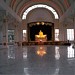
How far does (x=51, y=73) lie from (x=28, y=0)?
38.7 m

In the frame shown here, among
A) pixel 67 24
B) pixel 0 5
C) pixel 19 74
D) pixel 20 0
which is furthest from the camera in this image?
pixel 67 24

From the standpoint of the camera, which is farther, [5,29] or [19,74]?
[5,29]

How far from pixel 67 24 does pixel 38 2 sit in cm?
713

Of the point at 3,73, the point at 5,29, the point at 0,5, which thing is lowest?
the point at 3,73

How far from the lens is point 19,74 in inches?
299

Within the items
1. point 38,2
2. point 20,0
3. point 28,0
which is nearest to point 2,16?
point 20,0

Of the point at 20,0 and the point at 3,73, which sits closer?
the point at 3,73

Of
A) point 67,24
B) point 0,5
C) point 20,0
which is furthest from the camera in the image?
point 67,24

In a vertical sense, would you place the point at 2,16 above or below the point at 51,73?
above

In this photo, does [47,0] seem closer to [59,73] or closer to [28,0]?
[28,0]

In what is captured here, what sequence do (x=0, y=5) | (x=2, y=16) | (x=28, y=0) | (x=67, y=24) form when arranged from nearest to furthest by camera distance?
(x=0, y=5)
(x=2, y=16)
(x=28, y=0)
(x=67, y=24)

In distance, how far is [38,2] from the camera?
49.4 metres

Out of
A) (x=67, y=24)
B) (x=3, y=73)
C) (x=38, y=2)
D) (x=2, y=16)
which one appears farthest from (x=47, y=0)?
(x=3, y=73)

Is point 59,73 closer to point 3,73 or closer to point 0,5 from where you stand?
point 3,73
